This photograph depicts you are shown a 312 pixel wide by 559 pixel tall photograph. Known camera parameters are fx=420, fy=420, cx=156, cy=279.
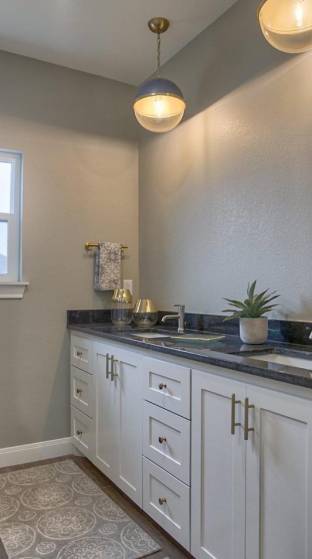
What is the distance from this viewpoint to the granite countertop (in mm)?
1197

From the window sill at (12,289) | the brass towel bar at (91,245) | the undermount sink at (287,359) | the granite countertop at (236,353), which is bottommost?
the undermount sink at (287,359)

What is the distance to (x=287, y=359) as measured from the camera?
1663mm

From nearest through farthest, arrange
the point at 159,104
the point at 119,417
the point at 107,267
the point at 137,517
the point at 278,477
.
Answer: the point at 278,477 → the point at 137,517 → the point at 119,417 → the point at 159,104 → the point at 107,267

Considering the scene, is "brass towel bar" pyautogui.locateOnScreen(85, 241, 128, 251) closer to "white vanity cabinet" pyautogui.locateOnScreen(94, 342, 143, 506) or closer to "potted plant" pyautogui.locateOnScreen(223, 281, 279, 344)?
"white vanity cabinet" pyautogui.locateOnScreen(94, 342, 143, 506)

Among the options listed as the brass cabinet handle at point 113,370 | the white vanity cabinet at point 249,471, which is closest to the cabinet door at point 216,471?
the white vanity cabinet at point 249,471

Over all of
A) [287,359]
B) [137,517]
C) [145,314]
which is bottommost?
[137,517]

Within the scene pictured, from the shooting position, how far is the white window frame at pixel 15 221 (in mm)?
2719

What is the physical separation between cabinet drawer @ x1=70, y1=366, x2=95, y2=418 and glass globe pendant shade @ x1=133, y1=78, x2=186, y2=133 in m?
1.51

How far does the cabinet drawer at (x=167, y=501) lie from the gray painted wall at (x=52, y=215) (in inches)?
43.9

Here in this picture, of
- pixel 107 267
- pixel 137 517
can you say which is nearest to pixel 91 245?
pixel 107 267

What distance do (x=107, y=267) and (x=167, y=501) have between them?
160cm

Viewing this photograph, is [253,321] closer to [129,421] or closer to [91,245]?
[129,421]

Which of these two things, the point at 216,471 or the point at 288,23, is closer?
the point at 216,471

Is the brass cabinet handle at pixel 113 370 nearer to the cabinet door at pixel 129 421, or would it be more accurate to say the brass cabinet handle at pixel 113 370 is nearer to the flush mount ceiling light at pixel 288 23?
the cabinet door at pixel 129 421
